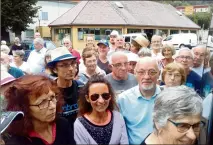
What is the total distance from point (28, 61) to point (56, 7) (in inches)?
30.1

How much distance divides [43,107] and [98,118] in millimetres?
390

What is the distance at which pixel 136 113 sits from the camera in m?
1.64

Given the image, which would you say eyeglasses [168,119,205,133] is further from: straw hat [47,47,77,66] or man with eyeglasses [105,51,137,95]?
man with eyeglasses [105,51,137,95]

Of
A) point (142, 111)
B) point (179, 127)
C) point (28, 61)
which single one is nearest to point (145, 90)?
point (142, 111)

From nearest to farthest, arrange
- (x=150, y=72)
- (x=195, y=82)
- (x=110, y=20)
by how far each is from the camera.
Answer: (x=195, y=82), (x=150, y=72), (x=110, y=20)

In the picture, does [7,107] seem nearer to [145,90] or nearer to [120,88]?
[145,90]

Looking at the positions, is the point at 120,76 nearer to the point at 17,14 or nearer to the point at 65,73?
the point at 65,73

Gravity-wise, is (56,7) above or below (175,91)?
above

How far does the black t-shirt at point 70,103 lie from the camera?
5.85ft

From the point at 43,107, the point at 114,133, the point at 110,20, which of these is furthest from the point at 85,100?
the point at 110,20

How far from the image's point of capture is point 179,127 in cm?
104

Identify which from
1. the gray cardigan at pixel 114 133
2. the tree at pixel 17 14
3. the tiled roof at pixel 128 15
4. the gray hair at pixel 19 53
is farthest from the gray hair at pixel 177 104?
the gray hair at pixel 19 53

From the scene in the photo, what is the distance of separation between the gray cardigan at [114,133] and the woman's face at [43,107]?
21 cm

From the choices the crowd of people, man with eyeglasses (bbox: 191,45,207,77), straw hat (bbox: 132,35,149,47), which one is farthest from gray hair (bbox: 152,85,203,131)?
straw hat (bbox: 132,35,149,47)
